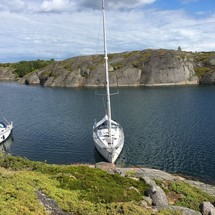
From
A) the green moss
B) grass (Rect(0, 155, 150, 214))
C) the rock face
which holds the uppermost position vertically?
the rock face

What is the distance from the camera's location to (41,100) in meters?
114

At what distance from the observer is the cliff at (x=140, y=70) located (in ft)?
493

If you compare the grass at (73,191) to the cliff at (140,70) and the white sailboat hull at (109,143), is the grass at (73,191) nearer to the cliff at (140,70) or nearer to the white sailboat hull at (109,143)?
the white sailboat hull at (109,143)

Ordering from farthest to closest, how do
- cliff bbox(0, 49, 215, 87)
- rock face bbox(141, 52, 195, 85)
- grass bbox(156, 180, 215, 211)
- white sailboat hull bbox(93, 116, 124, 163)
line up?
1. cliff bbox(0, 49, 215, 87)
2. rock face bbox(141, 52, 195, 85)
3. white sailboat hull bbox(93, 116, 124, 163)
4. grass bbox(156, 180, 215, 211)

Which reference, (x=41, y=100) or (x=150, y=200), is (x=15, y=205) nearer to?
(x=150, y=200)

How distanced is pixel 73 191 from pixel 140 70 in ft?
456

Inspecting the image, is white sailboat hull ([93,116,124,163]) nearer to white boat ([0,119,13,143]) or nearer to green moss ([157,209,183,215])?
white boat ([0,119,13,143])

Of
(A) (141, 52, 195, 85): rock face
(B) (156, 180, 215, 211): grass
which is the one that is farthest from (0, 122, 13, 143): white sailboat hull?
(A) (141, 52, 195, 85): rock face

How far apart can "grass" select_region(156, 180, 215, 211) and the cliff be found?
12515 centimetres

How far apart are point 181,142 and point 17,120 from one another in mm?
42841

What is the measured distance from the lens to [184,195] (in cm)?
2442

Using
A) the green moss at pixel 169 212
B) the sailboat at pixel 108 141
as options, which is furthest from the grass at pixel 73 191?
the sailboat at pixel 108 141

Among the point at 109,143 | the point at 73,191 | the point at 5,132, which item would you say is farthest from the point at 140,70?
the point at 73,191

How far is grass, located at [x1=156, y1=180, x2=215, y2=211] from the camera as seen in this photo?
22.6m
